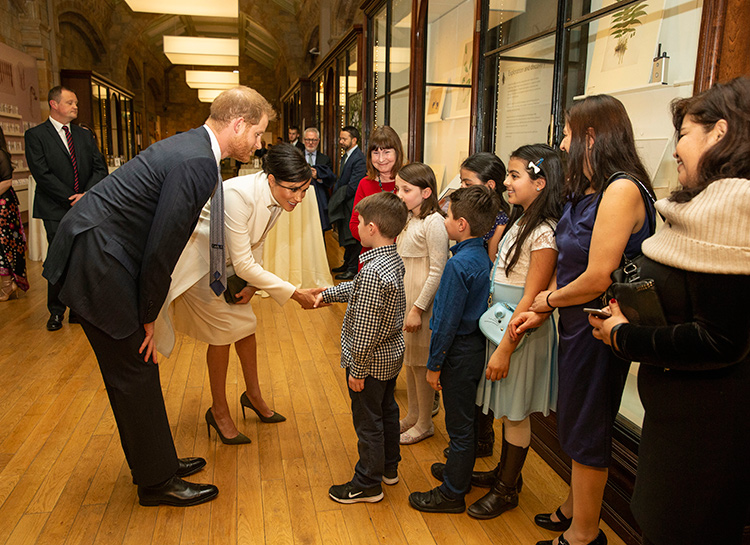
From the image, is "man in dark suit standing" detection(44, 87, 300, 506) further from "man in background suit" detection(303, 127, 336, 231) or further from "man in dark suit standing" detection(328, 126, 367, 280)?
"man in background suit" detection(303, 127, 336, 231)

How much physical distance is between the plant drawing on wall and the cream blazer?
70.8 inches

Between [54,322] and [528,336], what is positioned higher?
[528,336]

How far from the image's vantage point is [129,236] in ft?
7.16

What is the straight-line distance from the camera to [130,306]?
219 cm

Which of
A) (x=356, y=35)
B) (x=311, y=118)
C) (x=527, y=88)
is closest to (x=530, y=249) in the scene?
(x=527, y=88)

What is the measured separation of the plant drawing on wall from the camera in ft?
8.29

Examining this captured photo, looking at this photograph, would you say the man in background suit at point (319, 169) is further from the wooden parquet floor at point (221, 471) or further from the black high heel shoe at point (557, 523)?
the black high heel shoe at point (557, 523)

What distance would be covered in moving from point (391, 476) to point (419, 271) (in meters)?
1.05

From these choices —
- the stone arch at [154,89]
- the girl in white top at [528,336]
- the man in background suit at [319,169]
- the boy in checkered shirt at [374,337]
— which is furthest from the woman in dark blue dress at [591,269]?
the stone arch at [154,89]

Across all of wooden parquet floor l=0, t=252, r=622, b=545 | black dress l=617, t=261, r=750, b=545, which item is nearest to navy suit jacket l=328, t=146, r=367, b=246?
wooden parquet floor l=0, t=252, r=622, b=545

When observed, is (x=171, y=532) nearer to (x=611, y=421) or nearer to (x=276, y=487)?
(x=276, y=487)

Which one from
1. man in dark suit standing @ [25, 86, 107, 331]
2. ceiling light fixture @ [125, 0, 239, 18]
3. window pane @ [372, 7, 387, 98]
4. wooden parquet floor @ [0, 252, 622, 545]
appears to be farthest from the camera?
ceiling light fixture @ [125, 0, 239, 18]

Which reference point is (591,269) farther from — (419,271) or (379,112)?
(379,112)

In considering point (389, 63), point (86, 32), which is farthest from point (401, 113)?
point (86, 32)
